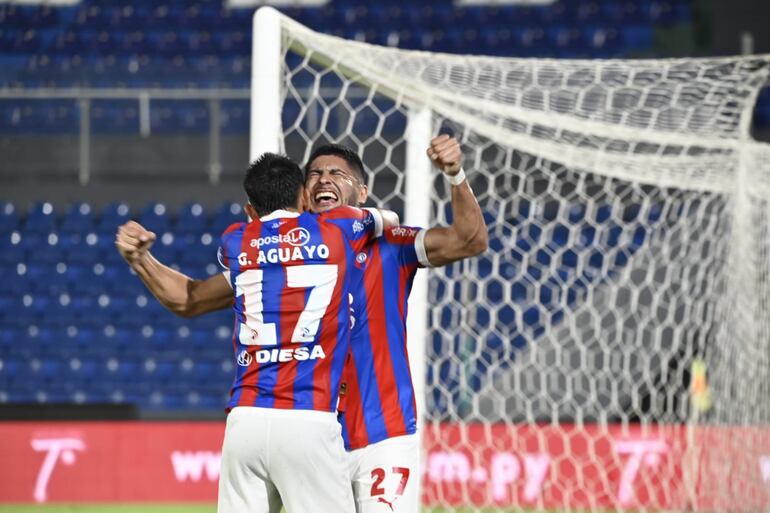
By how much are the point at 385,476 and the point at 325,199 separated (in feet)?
2.69

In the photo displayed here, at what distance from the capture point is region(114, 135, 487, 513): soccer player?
3398mm

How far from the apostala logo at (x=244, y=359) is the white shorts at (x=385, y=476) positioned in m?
0.45

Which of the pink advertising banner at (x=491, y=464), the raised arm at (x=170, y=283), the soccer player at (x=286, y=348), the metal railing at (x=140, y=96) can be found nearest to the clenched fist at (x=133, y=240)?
the raised arm at (x=170, y=283)

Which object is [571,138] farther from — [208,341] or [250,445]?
[208,341]

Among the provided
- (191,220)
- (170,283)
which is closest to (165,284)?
(170,283)

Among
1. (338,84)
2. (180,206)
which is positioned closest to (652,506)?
(338,84)

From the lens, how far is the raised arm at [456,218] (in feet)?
10.6

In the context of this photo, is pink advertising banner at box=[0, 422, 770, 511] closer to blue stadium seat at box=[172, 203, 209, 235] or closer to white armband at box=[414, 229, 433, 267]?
blue stadium seat at box=[172, 203, 209, 235]

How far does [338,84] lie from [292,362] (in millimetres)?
6561

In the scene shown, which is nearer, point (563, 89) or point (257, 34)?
point (257, 34)

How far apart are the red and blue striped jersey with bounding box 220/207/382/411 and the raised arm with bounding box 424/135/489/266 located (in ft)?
0.93

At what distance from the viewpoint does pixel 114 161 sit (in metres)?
11.4

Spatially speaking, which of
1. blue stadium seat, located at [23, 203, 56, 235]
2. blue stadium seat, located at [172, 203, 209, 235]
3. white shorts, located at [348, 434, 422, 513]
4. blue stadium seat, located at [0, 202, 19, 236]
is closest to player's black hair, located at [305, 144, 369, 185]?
white shorts, located at [348, 434, 422, 513]

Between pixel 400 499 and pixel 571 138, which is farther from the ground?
pixel 571 138
